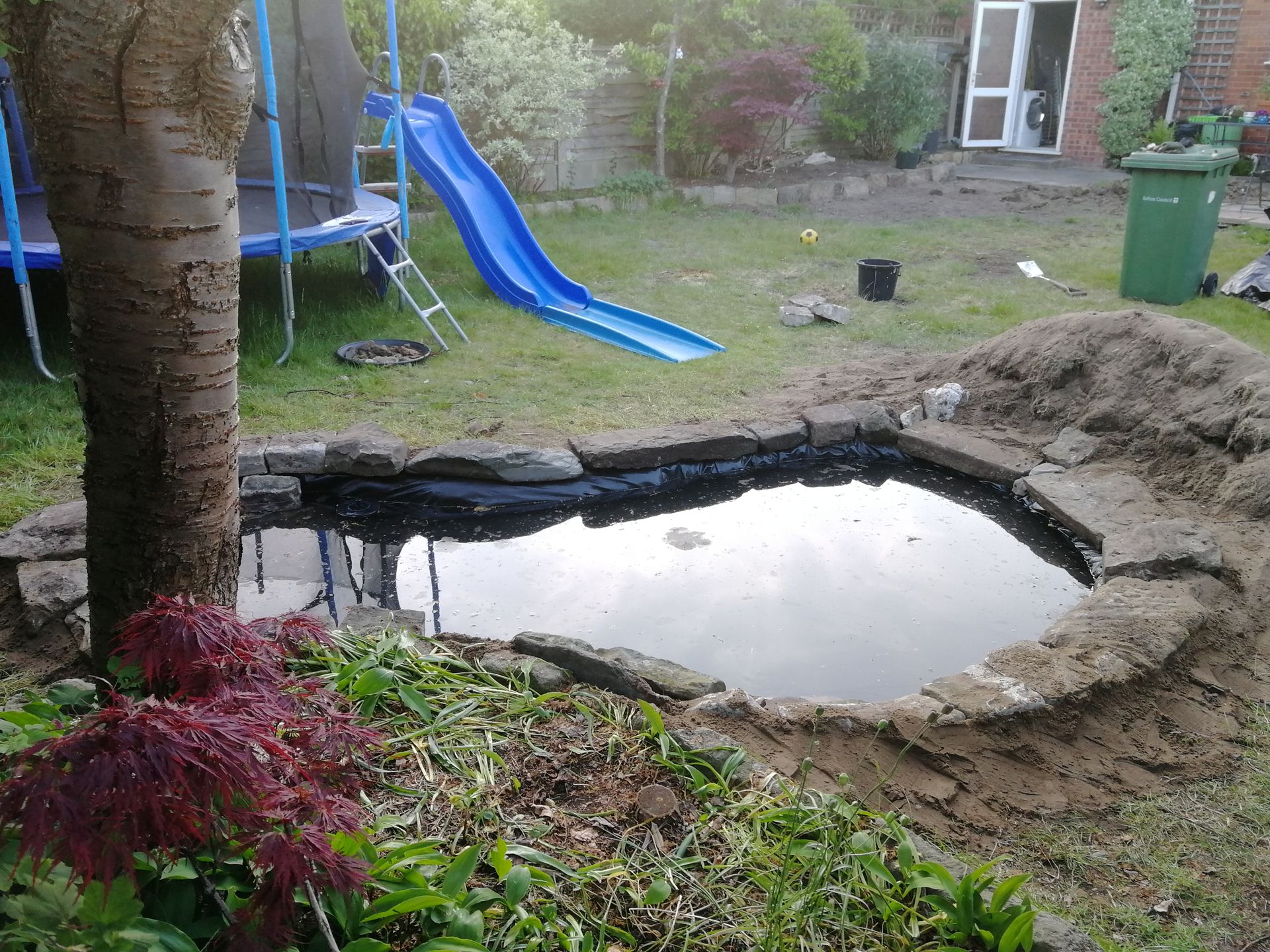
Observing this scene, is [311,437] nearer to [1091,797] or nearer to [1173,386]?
[1091,797]

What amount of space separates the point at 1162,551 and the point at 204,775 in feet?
12.1

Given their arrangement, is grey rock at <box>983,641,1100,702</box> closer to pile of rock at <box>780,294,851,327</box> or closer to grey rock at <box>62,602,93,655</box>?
grey rock at <box>62,602,93,655</box>

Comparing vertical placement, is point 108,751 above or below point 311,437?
above

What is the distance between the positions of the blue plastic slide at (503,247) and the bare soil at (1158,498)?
124cm

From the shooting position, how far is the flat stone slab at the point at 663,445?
5.00m

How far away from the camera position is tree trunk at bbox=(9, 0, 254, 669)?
71.3 inches

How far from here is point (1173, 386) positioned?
509 centimetres

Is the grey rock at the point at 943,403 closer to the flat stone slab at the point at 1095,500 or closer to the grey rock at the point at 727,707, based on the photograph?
the flat stone slab at the point at 1095,500

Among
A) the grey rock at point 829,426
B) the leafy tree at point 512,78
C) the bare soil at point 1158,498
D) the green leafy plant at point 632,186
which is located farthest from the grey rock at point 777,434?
the green leafy plant at point 632,186

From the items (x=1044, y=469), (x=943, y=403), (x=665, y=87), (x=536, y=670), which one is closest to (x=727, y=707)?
(x=536, y=670)

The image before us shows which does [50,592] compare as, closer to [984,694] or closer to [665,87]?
[984,694]

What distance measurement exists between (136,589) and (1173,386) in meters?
4.79

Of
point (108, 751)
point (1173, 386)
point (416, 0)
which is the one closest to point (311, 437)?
point (108, 751)

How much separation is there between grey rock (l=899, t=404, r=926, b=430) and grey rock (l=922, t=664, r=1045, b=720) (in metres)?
2.60
